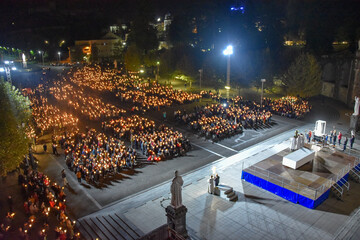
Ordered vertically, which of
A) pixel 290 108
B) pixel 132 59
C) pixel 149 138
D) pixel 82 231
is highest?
pixel 132 59

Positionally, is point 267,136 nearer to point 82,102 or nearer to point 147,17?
point 82,102

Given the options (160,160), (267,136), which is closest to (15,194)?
(160,160)

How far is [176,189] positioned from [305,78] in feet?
121

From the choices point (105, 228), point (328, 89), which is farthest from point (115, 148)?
point (328, 89)

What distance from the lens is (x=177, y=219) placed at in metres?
12.8

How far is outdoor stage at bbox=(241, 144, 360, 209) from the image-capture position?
53.8 feet

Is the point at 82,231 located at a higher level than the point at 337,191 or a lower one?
lower

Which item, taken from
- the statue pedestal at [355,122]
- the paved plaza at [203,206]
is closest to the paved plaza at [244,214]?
the paved plaza at [203,206]

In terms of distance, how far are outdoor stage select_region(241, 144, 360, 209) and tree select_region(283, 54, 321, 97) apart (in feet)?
78.4

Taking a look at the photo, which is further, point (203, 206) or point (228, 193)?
point (228, 193)

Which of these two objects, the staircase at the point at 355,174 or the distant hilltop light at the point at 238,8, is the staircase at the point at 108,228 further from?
the distant hilltop light at the point at 238,8

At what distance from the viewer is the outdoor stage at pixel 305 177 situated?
1639cm

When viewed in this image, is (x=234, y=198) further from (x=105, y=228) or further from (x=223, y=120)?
(x=223, y=120)

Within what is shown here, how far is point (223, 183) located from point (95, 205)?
8093 mm
